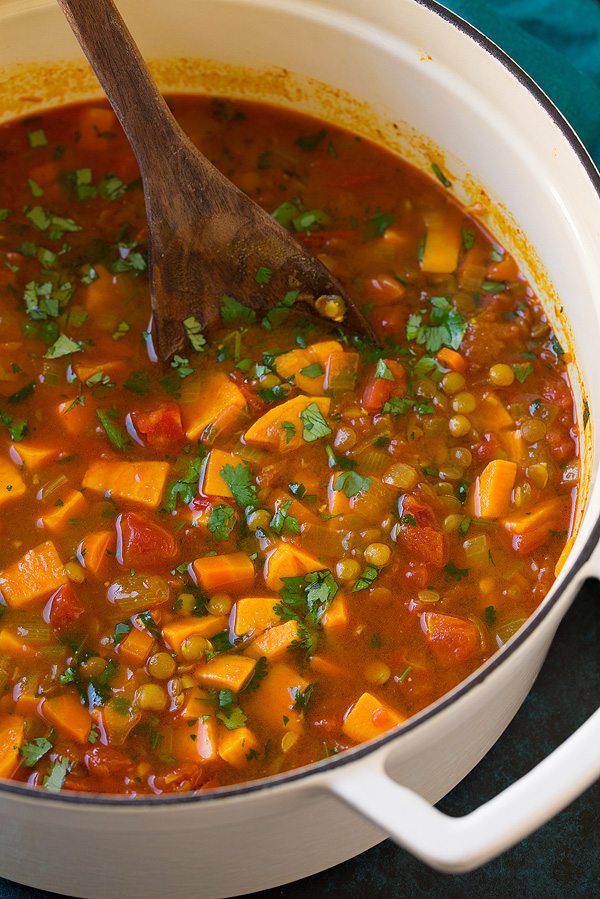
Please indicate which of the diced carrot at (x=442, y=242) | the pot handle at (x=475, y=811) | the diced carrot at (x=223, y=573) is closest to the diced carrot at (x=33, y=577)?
A: the diced carrot at (x=223, y=573)

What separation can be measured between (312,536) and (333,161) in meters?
1.51

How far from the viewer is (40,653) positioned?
2816 millimetres

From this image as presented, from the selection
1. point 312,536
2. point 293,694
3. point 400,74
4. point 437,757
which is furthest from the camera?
point 400,74

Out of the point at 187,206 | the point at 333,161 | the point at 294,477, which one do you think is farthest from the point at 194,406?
the point at 333,161

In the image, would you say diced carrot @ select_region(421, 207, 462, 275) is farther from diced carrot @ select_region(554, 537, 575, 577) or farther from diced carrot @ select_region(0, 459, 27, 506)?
diced carrot @ select_region(0, 459, 27, 506)

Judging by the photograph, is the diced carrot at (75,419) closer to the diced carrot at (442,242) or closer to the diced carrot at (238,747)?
the diced carrot at (238,747)

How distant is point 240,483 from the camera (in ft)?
10.00

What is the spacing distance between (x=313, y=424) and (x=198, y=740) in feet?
3.26

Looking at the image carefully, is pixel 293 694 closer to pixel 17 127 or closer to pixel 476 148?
pixel 476 148

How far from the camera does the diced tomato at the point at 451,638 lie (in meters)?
2.83

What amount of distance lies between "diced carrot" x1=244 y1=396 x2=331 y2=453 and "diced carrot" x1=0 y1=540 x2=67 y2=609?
675 mm

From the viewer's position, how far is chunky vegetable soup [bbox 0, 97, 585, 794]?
2.76 metres

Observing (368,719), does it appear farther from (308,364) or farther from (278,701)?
(308,364)

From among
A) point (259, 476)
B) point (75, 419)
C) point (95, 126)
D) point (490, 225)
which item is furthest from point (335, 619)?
point (95, 126)
